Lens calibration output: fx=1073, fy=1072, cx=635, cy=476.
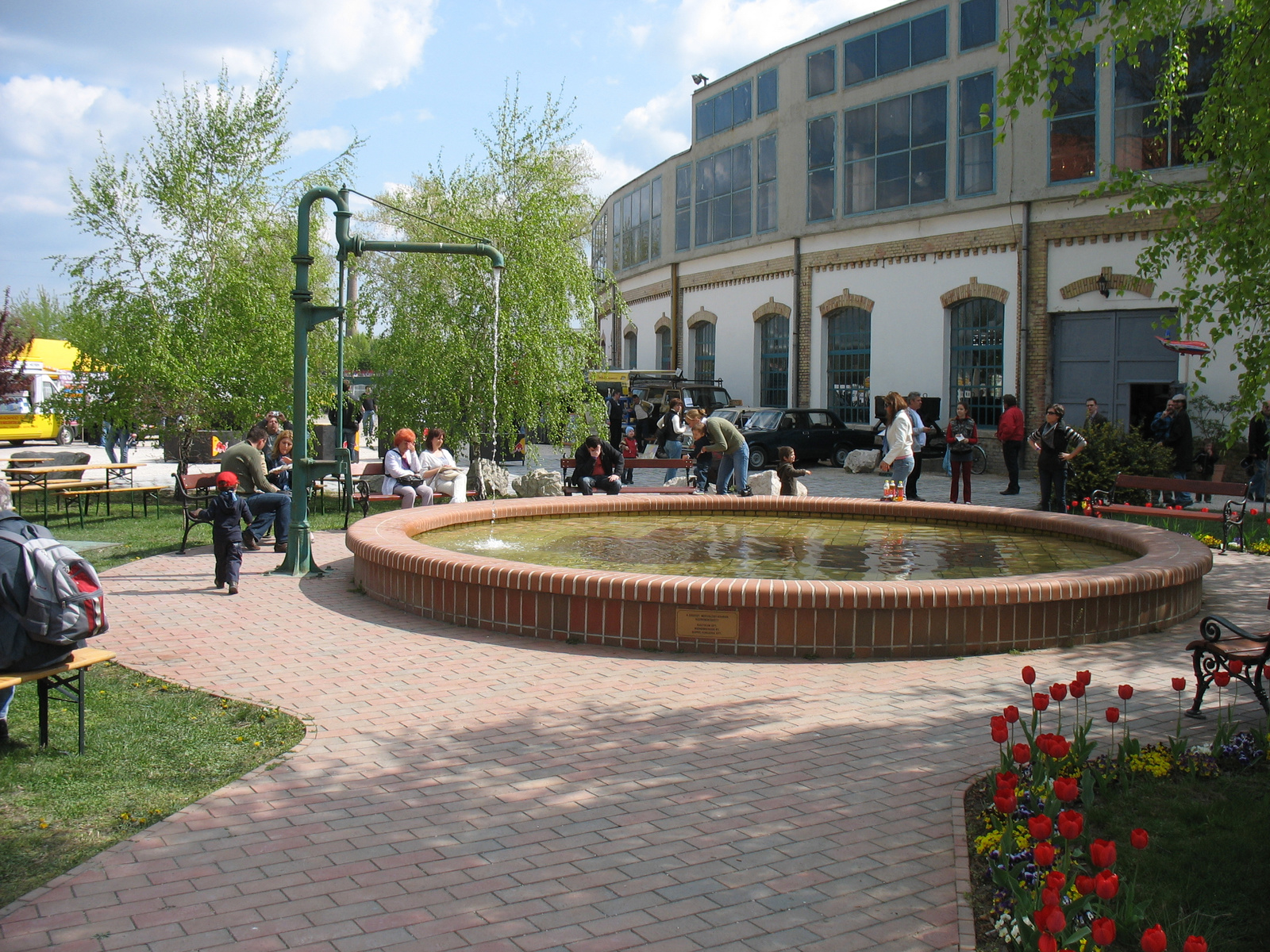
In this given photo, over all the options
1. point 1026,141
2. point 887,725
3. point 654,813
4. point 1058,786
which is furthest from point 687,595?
point 1026,141

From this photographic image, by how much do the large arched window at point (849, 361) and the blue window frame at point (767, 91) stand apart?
6.71 m

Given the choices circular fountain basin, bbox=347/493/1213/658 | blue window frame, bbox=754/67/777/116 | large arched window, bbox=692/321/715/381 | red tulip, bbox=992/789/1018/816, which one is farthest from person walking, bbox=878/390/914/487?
large arched window, bbox=692/321/715/381

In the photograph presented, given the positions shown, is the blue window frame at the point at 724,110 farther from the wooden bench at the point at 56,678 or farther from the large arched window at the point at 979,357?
the wooden bench at the point at 56,678

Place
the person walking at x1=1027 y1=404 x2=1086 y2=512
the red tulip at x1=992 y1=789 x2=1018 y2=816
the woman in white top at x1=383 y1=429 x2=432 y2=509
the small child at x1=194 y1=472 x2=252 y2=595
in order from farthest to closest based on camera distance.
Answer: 1. the person walking at x1=1027 y1=404 x2=1086 y2=512
2. the woman in white top at x1=383 y1=429 x2=432 y2=509
3. the small child at x1=194 y1=472 x2=252 y2=595
4. the red tulip at x1=992 y1=789 x2=1018 y2=816

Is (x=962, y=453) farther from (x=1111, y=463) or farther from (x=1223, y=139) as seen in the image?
(x=1223, y=139)

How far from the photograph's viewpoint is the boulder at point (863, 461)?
25500 mm

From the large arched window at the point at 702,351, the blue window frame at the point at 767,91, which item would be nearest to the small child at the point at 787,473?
the blue window frame at the point at 767,91

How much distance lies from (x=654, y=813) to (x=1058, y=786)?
158cm

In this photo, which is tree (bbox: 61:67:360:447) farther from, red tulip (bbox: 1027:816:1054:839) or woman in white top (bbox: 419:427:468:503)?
red tulip (bbox: 1027:816:1054:839)

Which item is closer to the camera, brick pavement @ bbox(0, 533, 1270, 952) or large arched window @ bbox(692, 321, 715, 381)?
brick pavement @ bbox(0, 533, 1270, 952)

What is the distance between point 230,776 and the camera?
15.3ft

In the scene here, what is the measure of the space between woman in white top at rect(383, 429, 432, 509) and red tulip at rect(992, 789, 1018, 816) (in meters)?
10.4

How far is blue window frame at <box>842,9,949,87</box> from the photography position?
26094 mm

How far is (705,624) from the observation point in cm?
689
